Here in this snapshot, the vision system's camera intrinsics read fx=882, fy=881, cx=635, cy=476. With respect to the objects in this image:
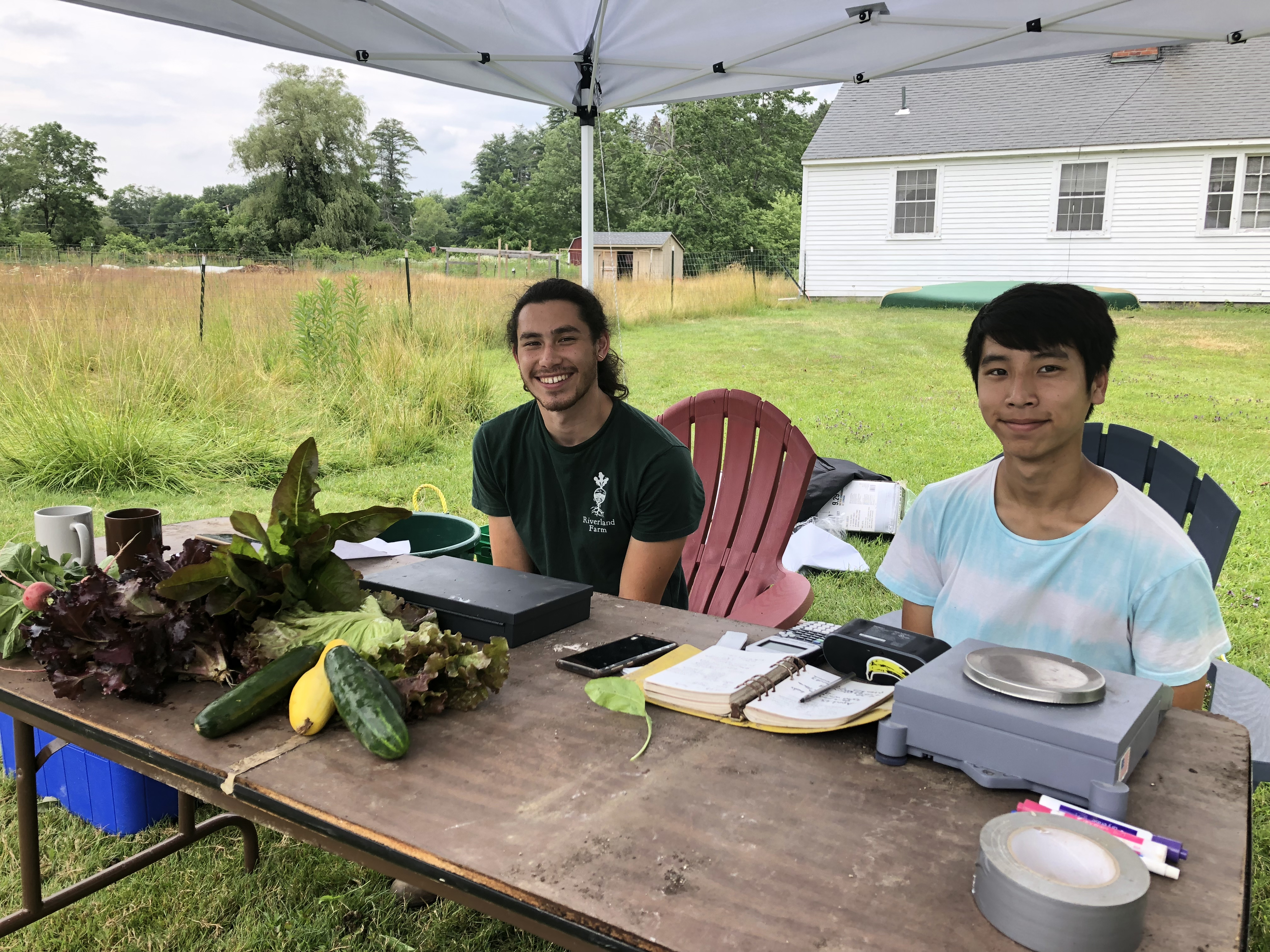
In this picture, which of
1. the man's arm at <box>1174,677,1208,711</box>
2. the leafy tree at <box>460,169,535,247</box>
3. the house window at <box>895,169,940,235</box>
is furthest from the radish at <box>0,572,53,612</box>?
the leafy tree at <box>460,169,535,247</box>

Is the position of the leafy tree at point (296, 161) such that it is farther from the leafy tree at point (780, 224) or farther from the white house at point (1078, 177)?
the white house at point (1078, 177)

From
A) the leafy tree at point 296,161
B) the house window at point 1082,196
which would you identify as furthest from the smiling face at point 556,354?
the leafy tree at point 296,161

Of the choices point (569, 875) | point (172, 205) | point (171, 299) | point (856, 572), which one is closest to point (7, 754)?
point (569, 875)

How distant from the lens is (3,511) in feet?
17.7

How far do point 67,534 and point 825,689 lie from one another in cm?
175

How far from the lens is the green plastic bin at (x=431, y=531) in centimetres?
296

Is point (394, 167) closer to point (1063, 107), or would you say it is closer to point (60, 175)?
point (60, 175)

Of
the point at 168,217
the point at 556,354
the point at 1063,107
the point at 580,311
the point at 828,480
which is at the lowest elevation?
the point at 828,480

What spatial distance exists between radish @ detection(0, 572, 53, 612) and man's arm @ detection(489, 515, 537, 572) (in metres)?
1.27

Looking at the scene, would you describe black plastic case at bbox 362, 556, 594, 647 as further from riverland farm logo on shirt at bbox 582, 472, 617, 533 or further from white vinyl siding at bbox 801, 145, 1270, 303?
white vinyl siding at bbox 801, 145, 1270, 303

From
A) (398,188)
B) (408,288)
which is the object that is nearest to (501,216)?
(398,188)

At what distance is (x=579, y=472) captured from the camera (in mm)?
2637

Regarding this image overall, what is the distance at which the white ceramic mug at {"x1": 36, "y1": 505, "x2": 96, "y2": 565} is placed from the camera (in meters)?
2.04

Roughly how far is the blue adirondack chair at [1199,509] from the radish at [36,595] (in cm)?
174
